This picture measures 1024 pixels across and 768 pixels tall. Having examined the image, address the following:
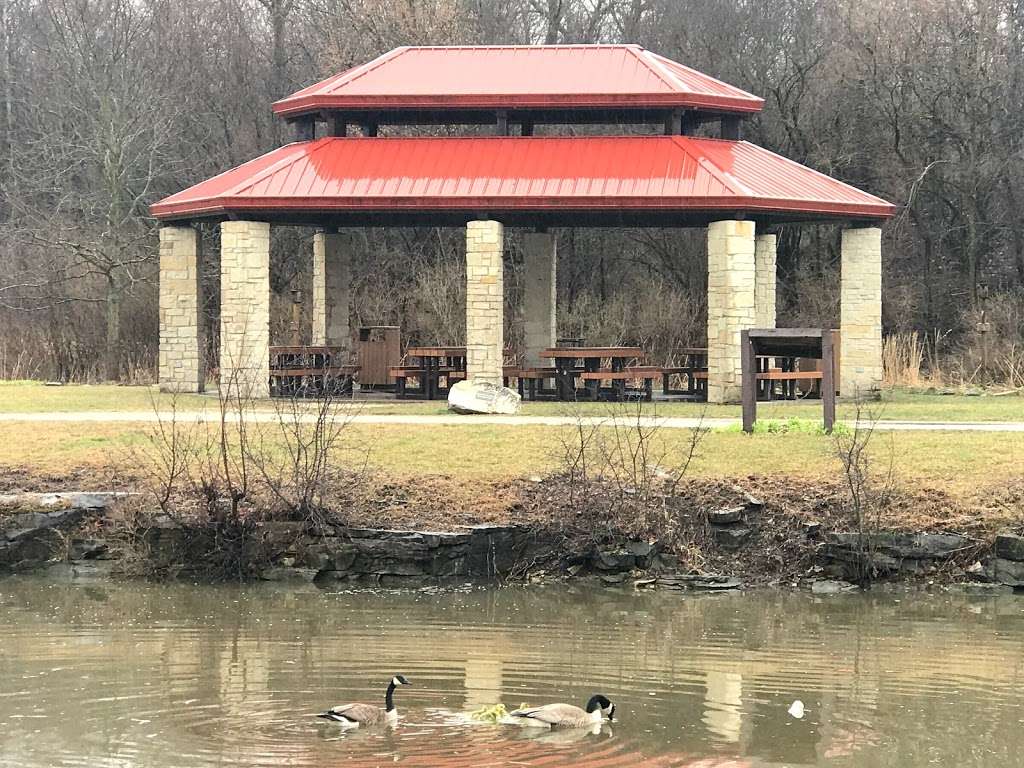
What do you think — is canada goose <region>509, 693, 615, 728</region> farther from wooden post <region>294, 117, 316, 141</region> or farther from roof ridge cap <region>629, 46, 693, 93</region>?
wooden post <region>294, 117, 316, 141</region>

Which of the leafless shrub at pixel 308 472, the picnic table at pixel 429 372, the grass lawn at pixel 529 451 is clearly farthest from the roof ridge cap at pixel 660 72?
the leafless shrub at pixel 308 472

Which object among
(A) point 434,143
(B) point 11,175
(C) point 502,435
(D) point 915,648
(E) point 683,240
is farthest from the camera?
(B) point 11,175

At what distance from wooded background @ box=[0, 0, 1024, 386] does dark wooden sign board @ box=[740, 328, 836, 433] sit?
16.9 metres

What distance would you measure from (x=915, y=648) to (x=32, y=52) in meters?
43.0

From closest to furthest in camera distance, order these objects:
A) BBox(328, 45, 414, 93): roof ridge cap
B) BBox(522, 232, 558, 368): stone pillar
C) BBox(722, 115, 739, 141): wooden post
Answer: BBox(328, 45, 414, 93): roof ridge cap, BBox(722, 115, 739, 141): wooden post, BBox(522, 232, 558, 368): stone pillar

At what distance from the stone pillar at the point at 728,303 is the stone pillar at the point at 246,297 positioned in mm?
7159

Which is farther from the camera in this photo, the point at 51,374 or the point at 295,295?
the point at 295,295

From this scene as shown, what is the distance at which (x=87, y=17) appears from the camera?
43188mm

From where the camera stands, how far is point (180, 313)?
28.9 m

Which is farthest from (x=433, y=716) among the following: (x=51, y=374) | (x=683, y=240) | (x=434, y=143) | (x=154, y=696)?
(x=683, y=240)

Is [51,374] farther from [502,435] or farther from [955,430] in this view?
[955,430]

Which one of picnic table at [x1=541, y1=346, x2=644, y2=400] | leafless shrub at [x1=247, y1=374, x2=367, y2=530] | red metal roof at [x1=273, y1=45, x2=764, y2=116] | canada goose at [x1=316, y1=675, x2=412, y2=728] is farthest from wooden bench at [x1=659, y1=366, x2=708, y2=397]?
canada goose at [x1=316, y1=675, x2=412, y2=728]

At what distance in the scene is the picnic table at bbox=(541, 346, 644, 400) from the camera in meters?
26.3

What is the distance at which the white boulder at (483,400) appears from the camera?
2389cm
